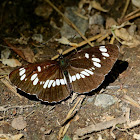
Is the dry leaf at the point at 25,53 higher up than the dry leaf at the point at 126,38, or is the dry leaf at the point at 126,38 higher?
the dry leaf at the point at 126,38

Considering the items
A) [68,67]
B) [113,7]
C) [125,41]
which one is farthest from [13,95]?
[113,7]

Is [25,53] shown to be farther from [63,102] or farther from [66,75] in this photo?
[63,102]

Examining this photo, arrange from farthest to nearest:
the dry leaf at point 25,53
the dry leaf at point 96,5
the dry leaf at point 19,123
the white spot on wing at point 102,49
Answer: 1. the dry leaf at point 96,5
2. the dry leaf at point 25,53
3. the white spot on wing at point 102,49
4. the dry leaf at point 19,123

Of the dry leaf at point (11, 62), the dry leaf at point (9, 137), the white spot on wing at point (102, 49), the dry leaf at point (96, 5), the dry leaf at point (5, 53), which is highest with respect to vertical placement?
the dry leaf at point (96, 5)

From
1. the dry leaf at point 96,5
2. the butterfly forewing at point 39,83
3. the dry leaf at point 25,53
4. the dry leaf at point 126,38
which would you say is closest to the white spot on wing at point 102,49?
the butterfly forewing at point 39,83

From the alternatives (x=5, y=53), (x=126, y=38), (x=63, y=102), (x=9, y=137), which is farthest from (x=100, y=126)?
(x=5, y=53)

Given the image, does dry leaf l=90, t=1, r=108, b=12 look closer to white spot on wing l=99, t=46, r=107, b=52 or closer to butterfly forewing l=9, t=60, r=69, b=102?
white spot on wing l=99, t=46, r=107, b=52

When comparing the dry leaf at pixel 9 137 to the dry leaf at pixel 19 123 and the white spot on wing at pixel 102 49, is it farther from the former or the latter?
the white spot on wing at pixel 102 49

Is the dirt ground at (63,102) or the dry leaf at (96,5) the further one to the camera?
the dry leaf at (96,5)
